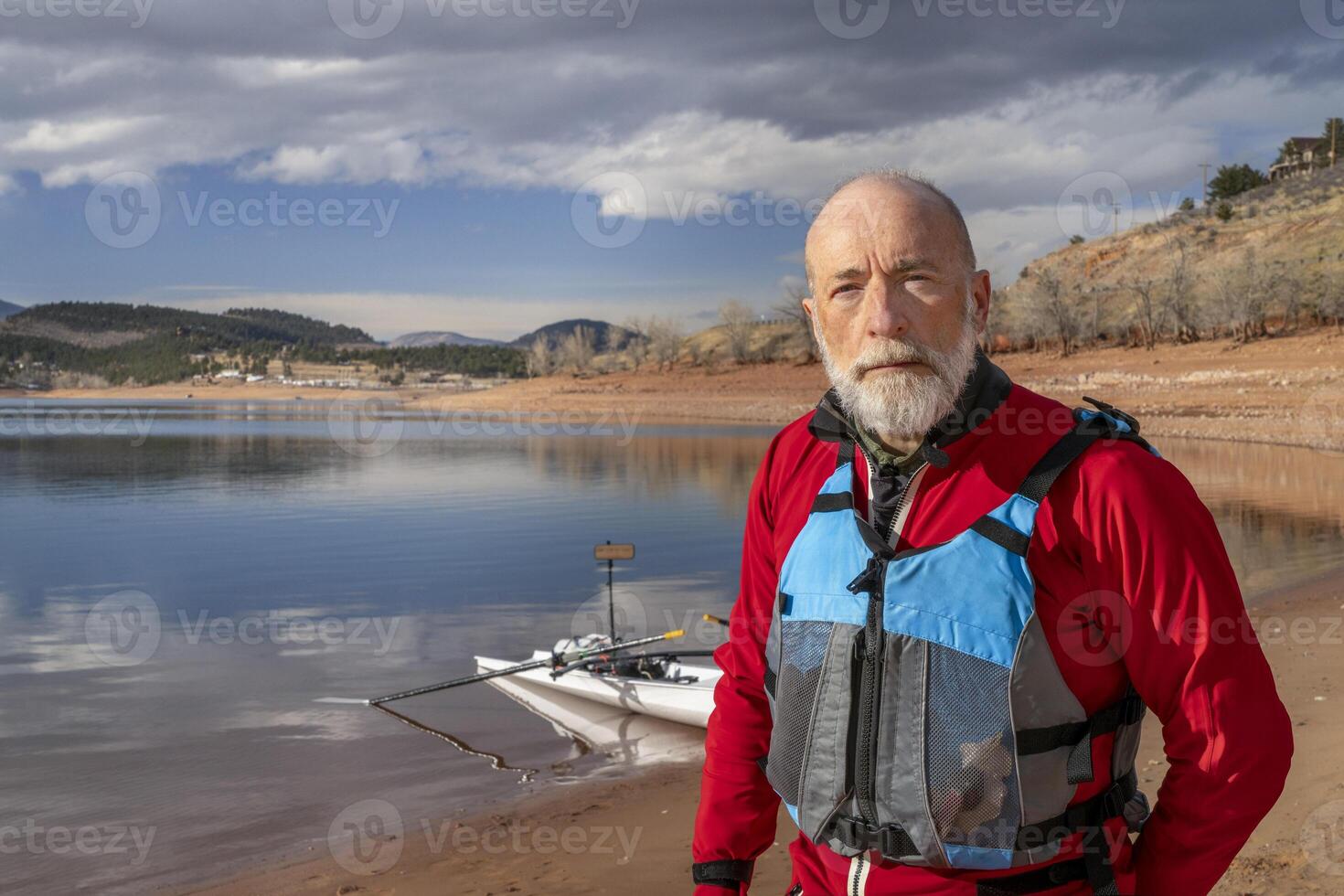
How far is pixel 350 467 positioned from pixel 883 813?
4170cm

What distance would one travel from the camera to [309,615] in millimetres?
16375

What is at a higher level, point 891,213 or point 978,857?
point 891,213

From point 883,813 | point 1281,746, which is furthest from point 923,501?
point 1281,746

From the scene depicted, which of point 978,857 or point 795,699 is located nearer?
point 978,857

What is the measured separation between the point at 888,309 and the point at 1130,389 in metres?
44.4

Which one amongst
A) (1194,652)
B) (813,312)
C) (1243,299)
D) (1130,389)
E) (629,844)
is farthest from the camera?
(1243,299)

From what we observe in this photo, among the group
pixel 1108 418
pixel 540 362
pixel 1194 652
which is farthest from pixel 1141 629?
pixel 540 362

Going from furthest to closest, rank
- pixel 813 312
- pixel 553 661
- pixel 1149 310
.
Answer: pixel 1149 310 → pixel 553 661 → pixel 813 312

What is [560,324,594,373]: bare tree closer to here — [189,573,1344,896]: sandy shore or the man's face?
[189,573,1344,896]: sandy shore

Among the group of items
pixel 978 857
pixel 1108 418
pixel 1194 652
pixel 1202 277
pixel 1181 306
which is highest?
pixel 1202 277

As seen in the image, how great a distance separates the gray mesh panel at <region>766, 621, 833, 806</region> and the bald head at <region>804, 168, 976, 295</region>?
2.21 feet

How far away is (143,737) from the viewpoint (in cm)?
1038

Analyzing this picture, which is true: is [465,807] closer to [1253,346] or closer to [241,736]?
[241,736]

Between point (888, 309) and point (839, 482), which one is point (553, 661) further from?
point (888, 309)
